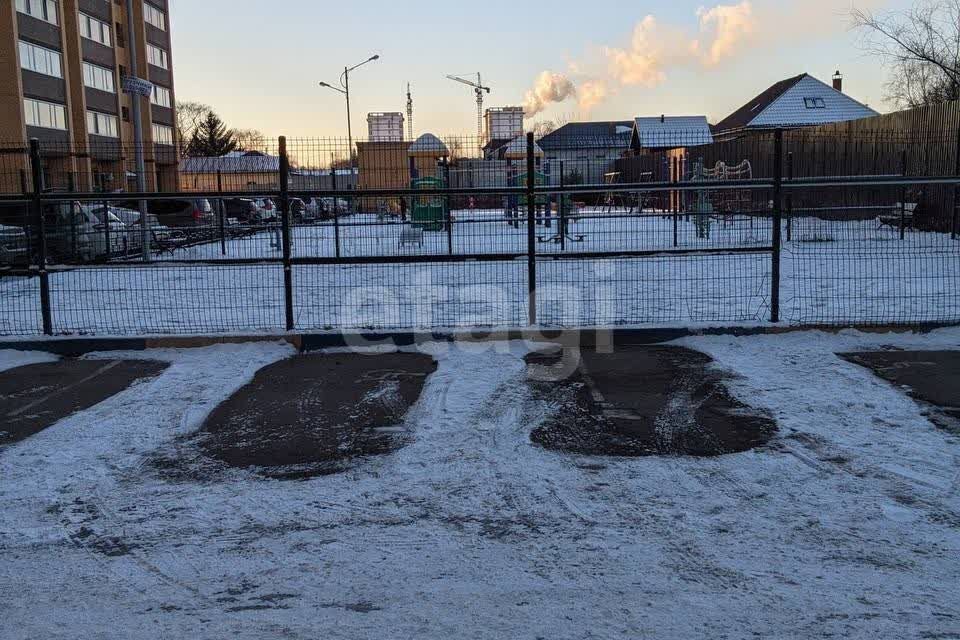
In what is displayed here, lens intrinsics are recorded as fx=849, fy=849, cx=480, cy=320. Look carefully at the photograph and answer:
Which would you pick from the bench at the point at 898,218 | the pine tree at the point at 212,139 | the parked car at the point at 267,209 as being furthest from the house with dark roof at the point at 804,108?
the pine tree at the point at 212,139

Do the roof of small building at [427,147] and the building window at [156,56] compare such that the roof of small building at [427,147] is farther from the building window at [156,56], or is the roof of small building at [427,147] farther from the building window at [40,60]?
the building window at [156,56]

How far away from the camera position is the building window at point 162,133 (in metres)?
62.4

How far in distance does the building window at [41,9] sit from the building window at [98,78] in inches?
183

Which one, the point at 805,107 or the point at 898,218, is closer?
the point at 898,218

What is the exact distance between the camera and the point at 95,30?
54031mm

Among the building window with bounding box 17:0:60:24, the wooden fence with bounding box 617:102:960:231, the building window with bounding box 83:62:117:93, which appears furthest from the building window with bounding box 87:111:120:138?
the wooden fence with bounding box 617:102:960:231

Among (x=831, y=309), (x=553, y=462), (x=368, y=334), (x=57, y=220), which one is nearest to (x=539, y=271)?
(x=831, y=309)

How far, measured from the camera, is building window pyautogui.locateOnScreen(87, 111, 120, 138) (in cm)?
5256

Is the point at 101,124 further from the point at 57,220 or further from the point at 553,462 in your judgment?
the point at 553,462

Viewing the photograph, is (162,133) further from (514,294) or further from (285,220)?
(285,220)

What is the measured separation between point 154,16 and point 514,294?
59.8 metres

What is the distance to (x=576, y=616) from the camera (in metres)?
3.56

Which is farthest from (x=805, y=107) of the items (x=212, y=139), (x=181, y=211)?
(x=212, y=139)

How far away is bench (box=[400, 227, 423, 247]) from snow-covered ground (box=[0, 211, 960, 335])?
1.64m
